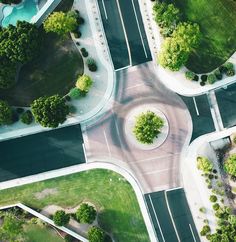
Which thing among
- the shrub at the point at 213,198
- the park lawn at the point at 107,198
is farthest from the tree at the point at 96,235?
the shrub at the point at 213,198

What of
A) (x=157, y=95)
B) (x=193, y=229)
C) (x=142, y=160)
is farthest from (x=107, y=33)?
(x=193, y=229)

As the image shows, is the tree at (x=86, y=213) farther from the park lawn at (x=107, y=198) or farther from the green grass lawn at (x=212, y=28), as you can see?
the green grass lawn at (x=212, y=28)

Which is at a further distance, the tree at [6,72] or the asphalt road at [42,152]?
the asphalt road at [42,152]

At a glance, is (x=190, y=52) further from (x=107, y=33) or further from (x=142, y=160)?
(x=142, y=160)

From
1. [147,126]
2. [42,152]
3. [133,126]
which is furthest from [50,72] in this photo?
[147,126]

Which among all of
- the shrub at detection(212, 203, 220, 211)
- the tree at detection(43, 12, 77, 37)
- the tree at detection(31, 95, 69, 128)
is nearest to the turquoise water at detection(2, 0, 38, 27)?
the tree at detection(43, 12, 77, 37)

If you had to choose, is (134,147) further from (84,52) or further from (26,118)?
(26,118)

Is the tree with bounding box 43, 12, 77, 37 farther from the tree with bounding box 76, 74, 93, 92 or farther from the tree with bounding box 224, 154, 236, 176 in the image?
the tree with bounding box 224, 154, 236, 176
